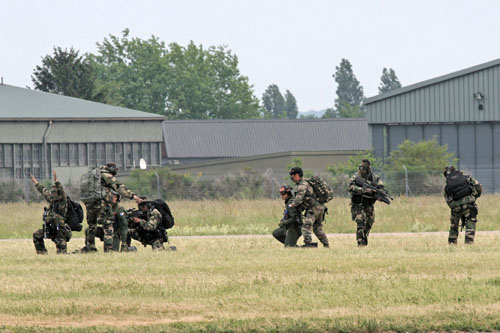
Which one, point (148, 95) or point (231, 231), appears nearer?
point (231, 231)

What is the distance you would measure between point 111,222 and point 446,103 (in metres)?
35.9

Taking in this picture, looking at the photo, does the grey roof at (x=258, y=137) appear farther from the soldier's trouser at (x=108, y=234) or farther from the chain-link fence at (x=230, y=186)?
the soldier's trouser at (x=108, y=234)

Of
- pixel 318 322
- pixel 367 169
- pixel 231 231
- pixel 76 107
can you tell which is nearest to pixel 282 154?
pixel 76 107

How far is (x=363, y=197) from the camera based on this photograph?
750 inches

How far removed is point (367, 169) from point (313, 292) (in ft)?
19.8

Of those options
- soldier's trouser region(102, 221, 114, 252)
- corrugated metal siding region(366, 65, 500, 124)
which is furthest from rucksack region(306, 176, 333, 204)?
corrugated metal siding region(366, 65, 500, 124)

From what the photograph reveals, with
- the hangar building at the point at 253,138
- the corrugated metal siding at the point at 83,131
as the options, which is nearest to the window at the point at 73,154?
the corrugated metal siding at the point at 83,131

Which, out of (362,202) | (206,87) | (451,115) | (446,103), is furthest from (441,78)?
(206,87)

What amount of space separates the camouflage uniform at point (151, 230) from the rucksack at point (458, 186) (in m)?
5.21

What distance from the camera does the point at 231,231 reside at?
2820 centimetres

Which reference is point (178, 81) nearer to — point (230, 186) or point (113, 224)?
point (230, 186)

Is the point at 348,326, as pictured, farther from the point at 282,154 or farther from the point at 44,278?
the point at 282,154

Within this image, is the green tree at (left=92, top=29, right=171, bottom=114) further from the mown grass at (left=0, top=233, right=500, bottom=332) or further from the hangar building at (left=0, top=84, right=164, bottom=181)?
the mown grass at (left=0, top=233, right=500, bottom=332)

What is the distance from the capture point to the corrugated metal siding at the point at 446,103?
51375mm
